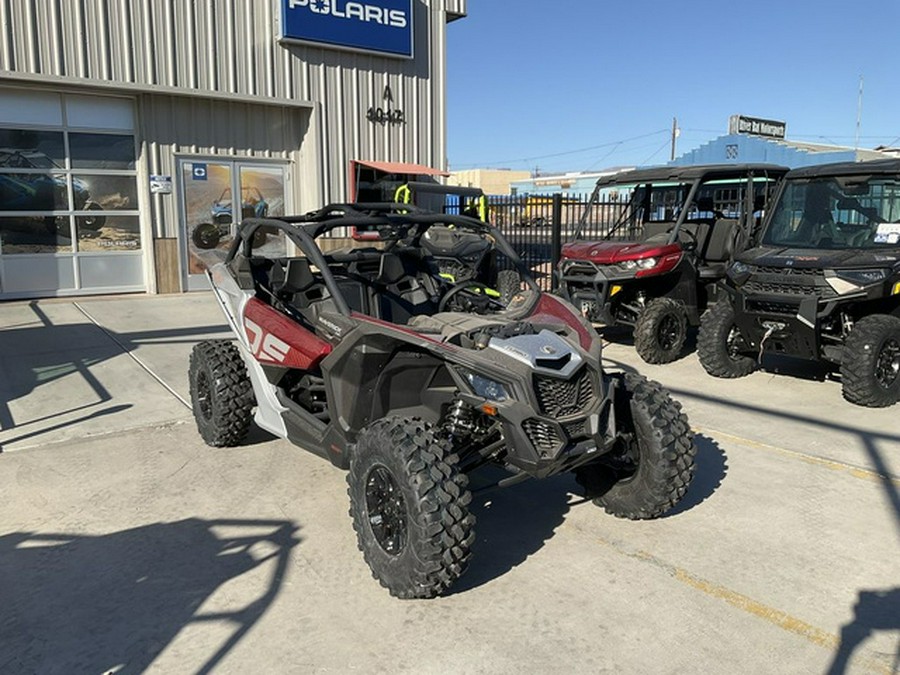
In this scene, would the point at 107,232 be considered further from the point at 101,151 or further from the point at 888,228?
the point at 888,228

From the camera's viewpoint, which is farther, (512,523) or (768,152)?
(768,152)

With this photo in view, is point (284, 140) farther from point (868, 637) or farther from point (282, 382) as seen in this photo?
point (868, 637)

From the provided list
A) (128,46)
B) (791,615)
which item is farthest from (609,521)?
(128,46)

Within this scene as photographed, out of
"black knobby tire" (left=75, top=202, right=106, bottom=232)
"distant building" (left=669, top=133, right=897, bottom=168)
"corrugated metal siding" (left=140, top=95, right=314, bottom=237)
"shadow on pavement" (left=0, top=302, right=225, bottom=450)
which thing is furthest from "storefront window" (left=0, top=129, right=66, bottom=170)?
"distant building" (left=669, top=133, right=897, bottom=168)

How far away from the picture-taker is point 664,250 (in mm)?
7988

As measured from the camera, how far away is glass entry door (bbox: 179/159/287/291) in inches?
499

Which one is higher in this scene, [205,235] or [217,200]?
[217,200]

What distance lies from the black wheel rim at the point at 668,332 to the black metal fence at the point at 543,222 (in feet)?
6.58

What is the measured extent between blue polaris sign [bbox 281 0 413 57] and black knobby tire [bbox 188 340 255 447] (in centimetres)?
931

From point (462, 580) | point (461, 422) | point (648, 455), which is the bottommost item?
point (462, 580)

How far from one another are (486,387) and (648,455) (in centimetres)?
101

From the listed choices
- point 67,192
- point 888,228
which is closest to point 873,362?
point 888,228

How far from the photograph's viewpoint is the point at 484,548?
12.4ft

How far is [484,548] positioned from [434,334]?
1.14 m
